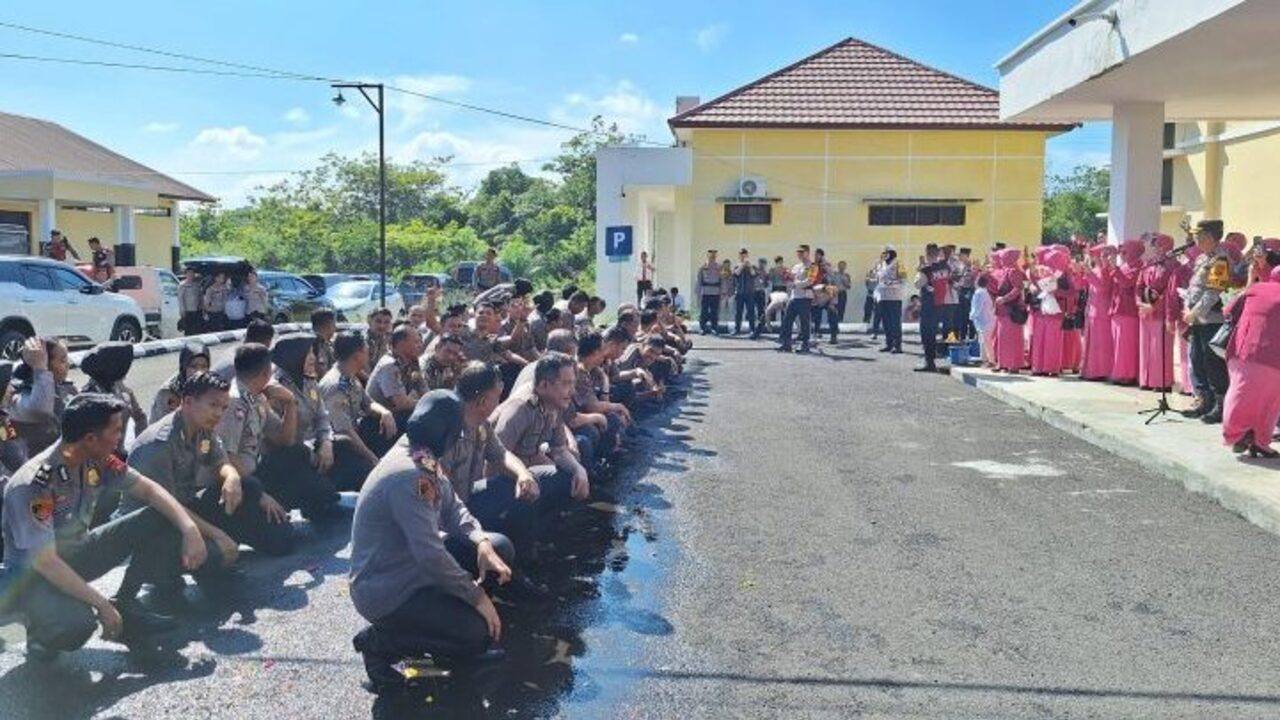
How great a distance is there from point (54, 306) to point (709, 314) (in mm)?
12439

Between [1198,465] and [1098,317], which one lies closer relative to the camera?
[1198,465]

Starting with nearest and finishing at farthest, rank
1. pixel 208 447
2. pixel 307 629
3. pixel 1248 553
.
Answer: pixel 307 629
pixel 208 447
pixel 1248 553

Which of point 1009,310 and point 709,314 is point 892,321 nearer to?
point 1009,310

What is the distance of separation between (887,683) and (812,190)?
81.5 feet

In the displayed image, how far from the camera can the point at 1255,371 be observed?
8.84 m

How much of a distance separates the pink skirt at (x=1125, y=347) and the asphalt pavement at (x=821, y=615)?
4.41 metres

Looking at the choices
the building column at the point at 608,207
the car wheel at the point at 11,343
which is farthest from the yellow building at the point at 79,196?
the building column at the point at 608,207

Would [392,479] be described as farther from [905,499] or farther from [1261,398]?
[1261,398]

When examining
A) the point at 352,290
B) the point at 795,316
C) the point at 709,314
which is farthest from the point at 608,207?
the point at 795,316

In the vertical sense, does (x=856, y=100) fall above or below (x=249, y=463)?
above

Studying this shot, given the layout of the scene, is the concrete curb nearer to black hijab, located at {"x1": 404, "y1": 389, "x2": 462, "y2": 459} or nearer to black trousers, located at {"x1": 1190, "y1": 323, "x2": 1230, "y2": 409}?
black trousers, located at {"x1": 1190, "y1": 323, "x2": 1230, "y2": 409}

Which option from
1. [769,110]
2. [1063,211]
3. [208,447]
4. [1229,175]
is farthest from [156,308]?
[1063,211]

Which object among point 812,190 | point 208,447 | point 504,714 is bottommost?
point 504,714

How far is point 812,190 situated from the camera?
28.8 m
